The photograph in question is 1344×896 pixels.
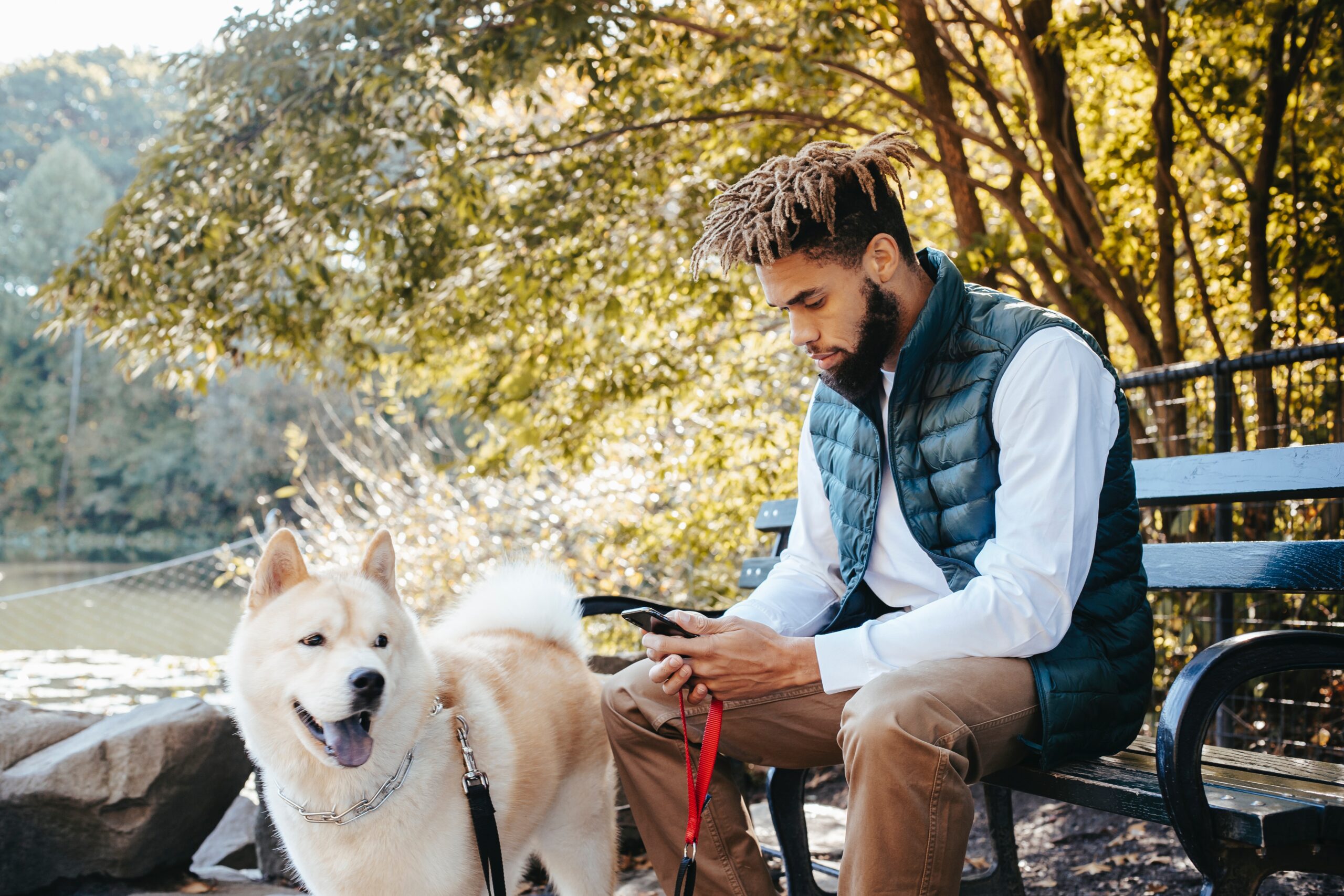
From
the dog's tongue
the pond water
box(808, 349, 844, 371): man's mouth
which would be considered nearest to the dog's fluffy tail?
the dog's tongue

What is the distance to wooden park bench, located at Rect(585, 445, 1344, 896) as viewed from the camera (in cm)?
144

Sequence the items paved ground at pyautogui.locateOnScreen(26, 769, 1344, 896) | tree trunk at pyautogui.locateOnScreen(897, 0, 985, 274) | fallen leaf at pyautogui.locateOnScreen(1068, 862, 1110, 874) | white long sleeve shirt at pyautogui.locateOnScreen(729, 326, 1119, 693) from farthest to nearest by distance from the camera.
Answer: tree trunk at pyautogui.locateOnScreen(897, 0, 985, 274), fallen leaf at pyautogui.locateOnScreen(1068, 862, 1110, 874), paved ground at pyautogui.locateOnScreen(26, 769, 1344, 896), white long sleeve shirt at pyautogui.locateOnScreen(729, 326, 1119, 693)

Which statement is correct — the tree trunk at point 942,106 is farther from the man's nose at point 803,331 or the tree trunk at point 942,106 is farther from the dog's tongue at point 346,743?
the dog's tongue at point 346,743

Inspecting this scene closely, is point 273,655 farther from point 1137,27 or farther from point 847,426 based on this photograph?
point 1137,27

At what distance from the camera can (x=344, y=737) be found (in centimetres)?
186

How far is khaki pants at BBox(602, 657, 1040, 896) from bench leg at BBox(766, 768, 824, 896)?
344 mm

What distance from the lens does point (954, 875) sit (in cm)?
149

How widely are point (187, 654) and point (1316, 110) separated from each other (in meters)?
9.73

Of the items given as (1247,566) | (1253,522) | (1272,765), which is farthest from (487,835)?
(1253,522)

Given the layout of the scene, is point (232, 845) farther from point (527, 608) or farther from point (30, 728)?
point (527, 608)

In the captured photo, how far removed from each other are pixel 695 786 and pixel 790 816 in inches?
22.6

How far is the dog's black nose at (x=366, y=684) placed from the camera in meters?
1.81

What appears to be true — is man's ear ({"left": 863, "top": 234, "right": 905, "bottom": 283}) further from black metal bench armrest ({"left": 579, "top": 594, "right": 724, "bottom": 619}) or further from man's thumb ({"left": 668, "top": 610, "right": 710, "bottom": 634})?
black metal bench armrest ({"left": 579, "top": 594, "right": 724, "bottom": 619})

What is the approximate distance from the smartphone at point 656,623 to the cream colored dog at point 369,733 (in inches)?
18.5
